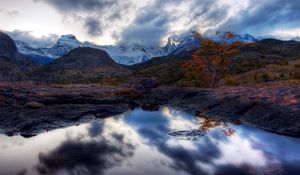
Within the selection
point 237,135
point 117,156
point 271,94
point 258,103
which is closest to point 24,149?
point 117,156

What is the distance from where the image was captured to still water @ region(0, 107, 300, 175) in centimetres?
1413

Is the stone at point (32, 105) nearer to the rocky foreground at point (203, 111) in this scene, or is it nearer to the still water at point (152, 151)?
the rocky foreground at point (203, 111)

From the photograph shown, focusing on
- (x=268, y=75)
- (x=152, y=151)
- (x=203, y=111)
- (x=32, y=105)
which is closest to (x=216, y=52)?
(x=268, y=75)

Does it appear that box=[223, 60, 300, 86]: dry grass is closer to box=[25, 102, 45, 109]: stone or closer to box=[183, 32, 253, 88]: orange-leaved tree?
box=[183, 32, 253, 88]: orange-leaved tree

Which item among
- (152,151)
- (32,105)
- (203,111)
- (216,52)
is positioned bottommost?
(152,151)

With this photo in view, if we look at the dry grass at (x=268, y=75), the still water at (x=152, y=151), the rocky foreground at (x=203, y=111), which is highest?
the dry grass at (x=268, y=75)

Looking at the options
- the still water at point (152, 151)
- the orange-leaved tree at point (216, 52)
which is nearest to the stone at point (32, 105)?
the still water at point (152, 151)

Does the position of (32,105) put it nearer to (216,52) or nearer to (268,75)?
(216,52)

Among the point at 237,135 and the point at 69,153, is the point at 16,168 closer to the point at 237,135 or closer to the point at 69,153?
the point at 69,153

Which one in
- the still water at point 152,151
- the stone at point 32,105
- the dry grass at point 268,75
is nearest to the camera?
the still water at point 152,151

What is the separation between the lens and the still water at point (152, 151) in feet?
46.4

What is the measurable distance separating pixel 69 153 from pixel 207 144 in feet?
32.5

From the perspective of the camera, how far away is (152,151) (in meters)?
17.8

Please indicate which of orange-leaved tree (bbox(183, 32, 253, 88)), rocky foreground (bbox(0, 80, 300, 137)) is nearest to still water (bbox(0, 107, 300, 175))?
rocky foreground (bbox(0, 80, 300, 137))
